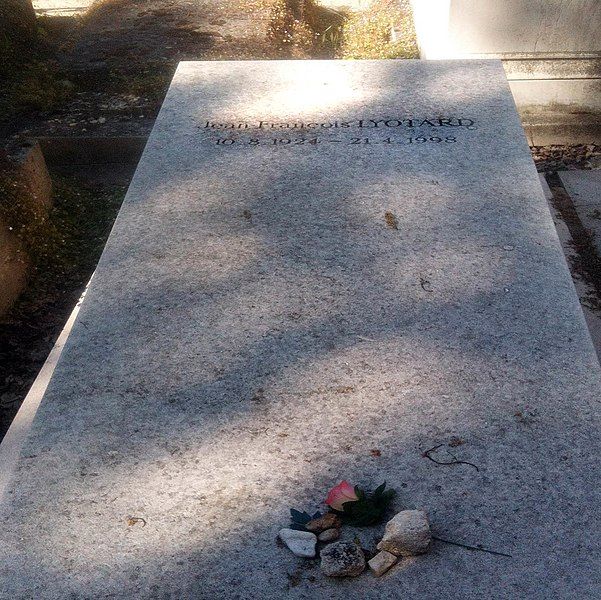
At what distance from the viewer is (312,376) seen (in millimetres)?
1908

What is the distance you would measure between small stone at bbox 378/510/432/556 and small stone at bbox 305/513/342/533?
0.10 metres

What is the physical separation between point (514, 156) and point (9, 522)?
6.67 feet

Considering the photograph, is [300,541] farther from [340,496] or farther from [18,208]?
[18,208]

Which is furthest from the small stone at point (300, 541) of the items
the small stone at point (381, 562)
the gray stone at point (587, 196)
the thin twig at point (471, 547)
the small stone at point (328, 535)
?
the gray stone at point (587, 196)

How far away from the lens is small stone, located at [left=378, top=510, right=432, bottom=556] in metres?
1.48

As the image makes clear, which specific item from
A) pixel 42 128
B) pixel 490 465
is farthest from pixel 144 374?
pixel 42 128

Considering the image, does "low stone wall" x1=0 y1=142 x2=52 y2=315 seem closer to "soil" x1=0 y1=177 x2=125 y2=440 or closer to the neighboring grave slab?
"soil" x1=0 y1=177 x2=125 y2=440

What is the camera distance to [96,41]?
22.6ft

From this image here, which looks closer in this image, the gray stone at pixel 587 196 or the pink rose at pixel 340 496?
the pink rose at pixel 340 496

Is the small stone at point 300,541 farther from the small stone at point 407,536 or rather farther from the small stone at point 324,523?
the small stone at point 407,536

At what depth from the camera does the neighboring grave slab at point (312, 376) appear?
4.95 ft

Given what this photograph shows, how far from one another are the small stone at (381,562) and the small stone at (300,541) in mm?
119

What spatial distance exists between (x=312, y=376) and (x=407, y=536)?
540 millimetres

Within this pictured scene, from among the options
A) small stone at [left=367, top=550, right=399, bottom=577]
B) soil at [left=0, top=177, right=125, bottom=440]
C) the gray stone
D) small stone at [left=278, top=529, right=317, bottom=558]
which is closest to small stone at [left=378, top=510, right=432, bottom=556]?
small stone at [left=367, top=550, right=399, bottom=577]
